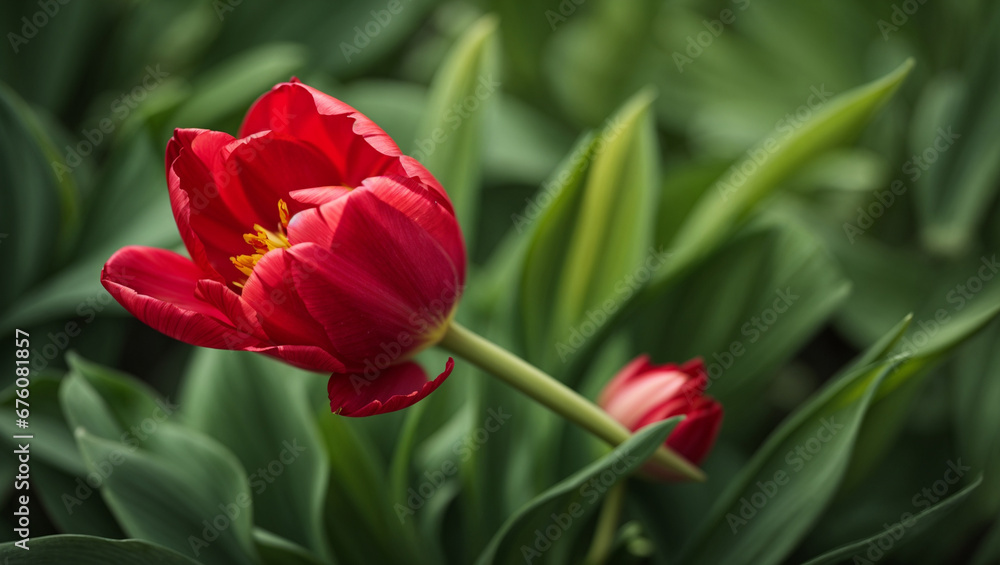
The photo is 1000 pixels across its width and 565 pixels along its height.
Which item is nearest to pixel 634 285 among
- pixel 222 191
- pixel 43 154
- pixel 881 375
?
pixel 881 375

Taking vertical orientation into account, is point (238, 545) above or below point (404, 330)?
below

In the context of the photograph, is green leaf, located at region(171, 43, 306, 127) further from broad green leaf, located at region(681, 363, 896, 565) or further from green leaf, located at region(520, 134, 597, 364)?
broad green leaf, located at region(681, 363, 896, 565)

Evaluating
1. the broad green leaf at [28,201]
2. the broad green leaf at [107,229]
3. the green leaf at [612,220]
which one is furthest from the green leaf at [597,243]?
the broad green leaf at [28,201]

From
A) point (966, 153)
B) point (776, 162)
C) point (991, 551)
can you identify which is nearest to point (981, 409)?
point (991, 551)

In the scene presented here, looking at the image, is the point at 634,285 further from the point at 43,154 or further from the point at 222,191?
the point at 43,154

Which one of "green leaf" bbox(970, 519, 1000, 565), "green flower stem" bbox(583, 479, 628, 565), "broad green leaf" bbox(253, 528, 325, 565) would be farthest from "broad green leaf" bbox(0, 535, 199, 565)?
"green leaf" bbox(970, 519, 1000, 565)

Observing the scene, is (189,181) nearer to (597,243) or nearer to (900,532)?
(597,243)
